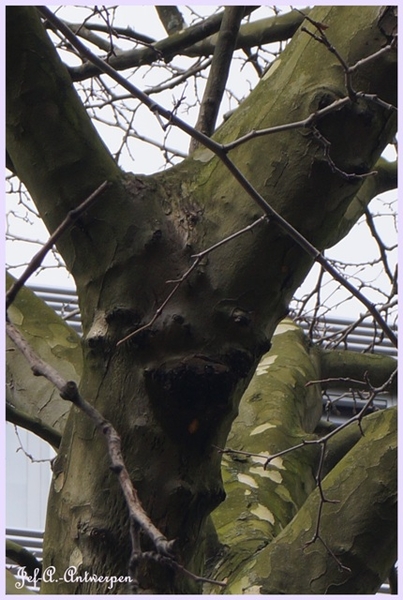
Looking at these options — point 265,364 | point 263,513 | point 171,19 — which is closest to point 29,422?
point 263,513

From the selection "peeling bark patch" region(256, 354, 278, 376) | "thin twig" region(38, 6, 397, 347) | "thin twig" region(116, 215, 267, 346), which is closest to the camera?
"thin twig" region(38, 6, 397, 347)

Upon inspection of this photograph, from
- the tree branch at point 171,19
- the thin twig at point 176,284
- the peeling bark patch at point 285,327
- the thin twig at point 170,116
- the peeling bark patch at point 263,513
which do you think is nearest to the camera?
the thin twig at point 170,116

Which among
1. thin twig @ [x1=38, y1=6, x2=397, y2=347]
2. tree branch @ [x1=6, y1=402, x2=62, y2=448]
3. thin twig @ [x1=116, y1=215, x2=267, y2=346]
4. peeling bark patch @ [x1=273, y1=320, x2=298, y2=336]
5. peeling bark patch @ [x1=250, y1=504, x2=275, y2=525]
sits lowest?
peeling bark patch @ [x1=250, y1=504, x2=275, y2=525]

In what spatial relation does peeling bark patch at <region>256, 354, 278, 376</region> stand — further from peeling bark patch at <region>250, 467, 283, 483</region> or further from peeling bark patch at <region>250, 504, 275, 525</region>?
peeling bark patch at <region>250, 504, 275, 525</region>

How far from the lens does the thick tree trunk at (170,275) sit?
127 cm

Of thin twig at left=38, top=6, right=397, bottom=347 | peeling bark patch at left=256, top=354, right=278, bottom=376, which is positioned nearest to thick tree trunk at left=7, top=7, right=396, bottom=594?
thin twig at left=38, top=6, right=397, bottom=347

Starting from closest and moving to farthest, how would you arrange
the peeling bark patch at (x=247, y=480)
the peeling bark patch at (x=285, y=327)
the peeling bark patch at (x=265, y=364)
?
1. the peeling bark patch at (x=247, y=480)
2. the peeling bark patch at (x=265, y=364)
3. the peeling bark patch at (x=285, y=327)

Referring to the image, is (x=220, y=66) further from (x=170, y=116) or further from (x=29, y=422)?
(x=29, y=422)

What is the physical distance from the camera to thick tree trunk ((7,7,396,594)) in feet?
4.18

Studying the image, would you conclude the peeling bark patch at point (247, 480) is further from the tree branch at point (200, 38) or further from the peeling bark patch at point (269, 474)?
the tree branch at point (200, 38)

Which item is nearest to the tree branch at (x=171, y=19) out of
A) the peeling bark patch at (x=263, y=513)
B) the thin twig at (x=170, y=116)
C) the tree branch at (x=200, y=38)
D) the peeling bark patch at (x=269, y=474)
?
the tree branch at (x=200, y=38)

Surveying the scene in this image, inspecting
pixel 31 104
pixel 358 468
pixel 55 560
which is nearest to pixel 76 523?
pixel 55 560

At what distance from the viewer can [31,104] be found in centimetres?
124

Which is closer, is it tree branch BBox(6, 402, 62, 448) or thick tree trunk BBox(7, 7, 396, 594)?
thick tree trunk BBox(7, 7, 396, 594)
